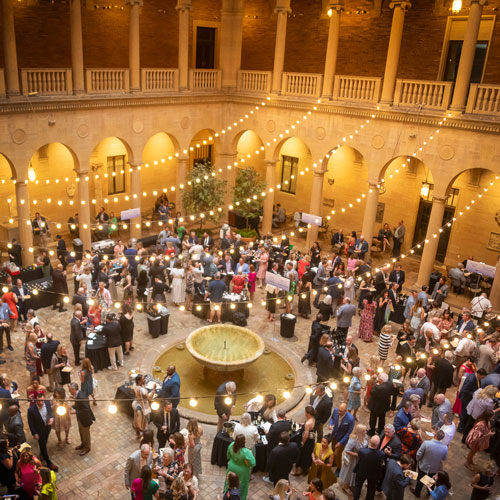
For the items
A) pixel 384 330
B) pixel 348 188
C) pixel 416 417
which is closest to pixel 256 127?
pixel 348 188

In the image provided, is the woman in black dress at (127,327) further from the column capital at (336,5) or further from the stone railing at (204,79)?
the column capital at (336,5)

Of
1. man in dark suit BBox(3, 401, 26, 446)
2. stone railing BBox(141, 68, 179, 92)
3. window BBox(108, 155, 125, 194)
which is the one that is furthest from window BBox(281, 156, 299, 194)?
man in dark suit BBox(3, 401, 26, 446)

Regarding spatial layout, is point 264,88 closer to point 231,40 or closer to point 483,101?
point 231,40

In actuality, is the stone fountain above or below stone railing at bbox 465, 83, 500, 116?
below

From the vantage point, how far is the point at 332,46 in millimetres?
17703

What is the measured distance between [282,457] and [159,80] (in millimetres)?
14469

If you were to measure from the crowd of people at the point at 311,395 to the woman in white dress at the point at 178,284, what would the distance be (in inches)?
2.4

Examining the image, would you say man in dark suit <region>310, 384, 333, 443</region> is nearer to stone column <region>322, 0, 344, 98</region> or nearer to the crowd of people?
the crowd of people

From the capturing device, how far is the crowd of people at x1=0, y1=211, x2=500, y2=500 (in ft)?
25.5

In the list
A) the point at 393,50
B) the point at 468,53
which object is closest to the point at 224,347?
the point at 468,53

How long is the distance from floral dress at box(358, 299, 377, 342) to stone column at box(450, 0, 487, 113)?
6.69 meters

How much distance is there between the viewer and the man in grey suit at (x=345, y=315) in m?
12.5

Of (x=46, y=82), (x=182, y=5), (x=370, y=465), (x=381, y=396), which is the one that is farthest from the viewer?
(x=182, y=5)

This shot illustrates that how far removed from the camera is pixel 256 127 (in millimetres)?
20375
